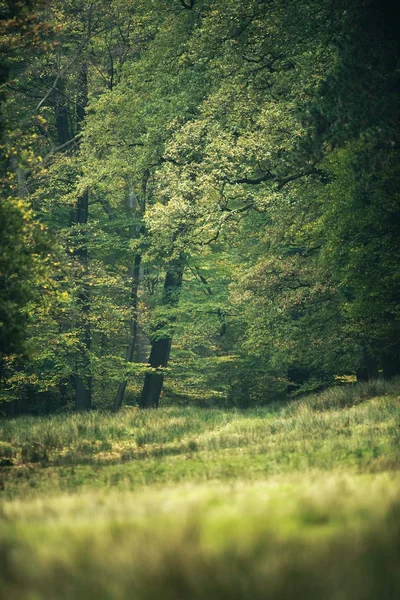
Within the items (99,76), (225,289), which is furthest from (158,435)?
(99,76)

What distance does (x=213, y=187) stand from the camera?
23.2 meters

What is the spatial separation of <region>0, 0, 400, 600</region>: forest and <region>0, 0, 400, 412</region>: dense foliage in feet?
0.30

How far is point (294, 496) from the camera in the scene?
21.0 ft

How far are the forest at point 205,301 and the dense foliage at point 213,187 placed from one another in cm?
9

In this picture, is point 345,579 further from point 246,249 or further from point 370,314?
point 246,249

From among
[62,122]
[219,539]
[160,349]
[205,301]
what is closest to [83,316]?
[160,349]

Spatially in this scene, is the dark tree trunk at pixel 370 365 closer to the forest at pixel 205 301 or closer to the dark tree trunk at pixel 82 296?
the forest at pixel 205 301

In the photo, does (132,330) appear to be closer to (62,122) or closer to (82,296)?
(82,296)

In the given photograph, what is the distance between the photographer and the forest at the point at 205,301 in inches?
194

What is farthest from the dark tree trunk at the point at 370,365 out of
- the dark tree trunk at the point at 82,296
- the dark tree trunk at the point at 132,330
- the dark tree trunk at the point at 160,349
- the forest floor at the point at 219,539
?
the forest floor at the point at 219,539

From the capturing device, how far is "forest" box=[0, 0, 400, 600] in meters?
4.92

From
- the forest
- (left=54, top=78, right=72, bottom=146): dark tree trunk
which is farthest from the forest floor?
(left=54, top=78, right=72, bottom=146): dark tree trunk

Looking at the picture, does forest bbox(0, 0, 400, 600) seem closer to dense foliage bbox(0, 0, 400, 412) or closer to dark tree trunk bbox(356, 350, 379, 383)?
dense foliage bbox(0, 0, 400, 412)

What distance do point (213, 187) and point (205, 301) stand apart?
306 inches
